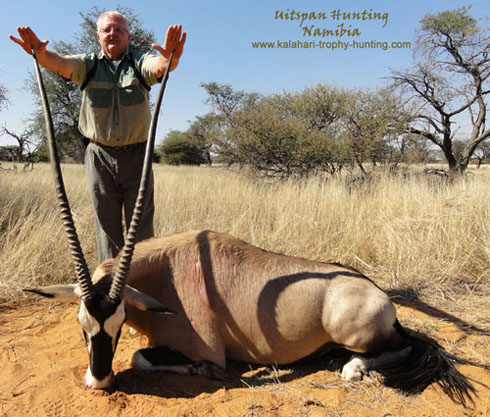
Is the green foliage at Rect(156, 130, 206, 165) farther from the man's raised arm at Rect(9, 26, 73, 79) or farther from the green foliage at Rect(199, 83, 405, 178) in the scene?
the man's raised arm at Rect(9, 26, 73, 79)

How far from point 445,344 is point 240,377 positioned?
6.35 feet

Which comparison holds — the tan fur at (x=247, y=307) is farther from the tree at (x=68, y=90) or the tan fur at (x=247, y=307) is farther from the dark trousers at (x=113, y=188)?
the tree at (x=68, y=90)

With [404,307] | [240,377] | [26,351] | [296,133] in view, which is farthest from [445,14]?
[26,351]

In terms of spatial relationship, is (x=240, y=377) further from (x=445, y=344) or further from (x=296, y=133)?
(x=296, y=133)

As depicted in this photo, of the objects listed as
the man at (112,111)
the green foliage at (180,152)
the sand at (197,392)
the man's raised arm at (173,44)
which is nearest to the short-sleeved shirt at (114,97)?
the man at (112,111)

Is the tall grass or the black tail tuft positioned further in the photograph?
the tall grass

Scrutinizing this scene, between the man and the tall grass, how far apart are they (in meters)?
1.50

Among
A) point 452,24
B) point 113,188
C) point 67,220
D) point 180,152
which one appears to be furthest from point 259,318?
point 180,152

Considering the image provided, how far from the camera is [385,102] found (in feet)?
37.0

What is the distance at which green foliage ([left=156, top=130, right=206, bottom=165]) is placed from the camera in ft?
108

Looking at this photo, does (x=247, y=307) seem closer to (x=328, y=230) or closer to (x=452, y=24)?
(x=328, y=230)

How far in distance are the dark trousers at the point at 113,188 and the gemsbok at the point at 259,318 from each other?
95 centimetres

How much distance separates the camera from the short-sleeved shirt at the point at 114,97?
11.1ft

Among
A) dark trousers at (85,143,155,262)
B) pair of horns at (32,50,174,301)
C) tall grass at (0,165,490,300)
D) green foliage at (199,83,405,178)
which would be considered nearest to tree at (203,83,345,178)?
green foliage at (199,83,405,178)
